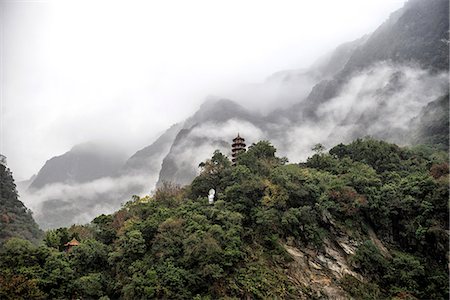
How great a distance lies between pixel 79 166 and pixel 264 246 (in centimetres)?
12431

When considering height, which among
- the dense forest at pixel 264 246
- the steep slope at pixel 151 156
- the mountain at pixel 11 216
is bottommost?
the dense forest at pixel 264 246

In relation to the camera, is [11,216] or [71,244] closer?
[71,244]

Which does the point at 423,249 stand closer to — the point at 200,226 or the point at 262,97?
the point at 200,226

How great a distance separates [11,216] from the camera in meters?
40.9

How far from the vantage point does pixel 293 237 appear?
22.4 meters

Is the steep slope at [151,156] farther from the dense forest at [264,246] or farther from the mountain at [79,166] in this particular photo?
the dense forest at [264,246]

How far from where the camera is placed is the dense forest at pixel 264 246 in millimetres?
19328

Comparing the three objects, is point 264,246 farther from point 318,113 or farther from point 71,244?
point 318,113

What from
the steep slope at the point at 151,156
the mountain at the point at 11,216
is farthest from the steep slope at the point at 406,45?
the mountain at the point at 11,216

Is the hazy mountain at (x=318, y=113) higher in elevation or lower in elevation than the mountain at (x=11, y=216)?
higher

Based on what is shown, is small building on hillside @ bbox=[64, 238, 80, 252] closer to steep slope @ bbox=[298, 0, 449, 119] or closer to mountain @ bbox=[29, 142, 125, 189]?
steep slope @ bbox=[298, 0, 449, 119]

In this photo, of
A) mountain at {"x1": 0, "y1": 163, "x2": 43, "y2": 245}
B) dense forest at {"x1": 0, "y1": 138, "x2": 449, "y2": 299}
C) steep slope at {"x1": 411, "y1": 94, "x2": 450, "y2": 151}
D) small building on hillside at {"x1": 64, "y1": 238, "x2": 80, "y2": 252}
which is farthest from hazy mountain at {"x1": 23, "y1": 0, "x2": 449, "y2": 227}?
mountain at {"x1": 0, "y1": 163, "x2": 43, "y2": 245}

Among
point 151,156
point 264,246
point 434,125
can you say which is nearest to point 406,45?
point 434,125

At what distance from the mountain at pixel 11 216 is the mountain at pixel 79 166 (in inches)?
3157
